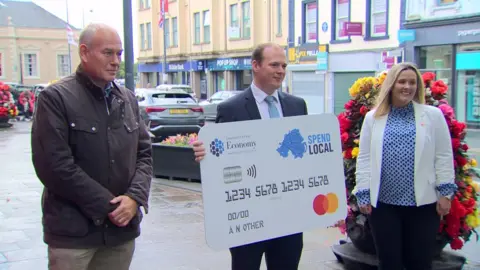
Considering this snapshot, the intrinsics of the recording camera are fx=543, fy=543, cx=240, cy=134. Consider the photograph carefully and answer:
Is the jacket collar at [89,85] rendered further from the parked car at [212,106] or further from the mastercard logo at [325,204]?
the parked car at [212,106]

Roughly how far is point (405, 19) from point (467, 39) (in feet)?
11.2

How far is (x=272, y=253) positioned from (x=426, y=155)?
1254mm

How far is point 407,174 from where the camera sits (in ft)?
12.3

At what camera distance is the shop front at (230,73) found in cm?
3762

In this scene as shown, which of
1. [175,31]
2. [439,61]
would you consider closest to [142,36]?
[175,31]

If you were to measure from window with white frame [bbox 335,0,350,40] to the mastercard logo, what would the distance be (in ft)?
76.0

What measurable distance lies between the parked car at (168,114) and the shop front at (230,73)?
20385 millimetres

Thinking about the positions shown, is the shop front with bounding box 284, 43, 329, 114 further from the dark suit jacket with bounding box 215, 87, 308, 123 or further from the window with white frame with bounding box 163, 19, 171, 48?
the dark suit jacket with bounding box 215, 87, 308, 123

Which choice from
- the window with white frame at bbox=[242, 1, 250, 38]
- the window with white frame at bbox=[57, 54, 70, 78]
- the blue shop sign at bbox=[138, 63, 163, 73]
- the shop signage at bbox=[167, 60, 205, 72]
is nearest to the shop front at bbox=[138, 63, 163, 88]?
the blue shop sign at bbox=[138, 63, 163, 73]

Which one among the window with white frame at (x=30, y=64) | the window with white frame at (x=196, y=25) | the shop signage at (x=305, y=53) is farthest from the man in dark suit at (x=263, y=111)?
the window with white frame at (x=30, y=64)

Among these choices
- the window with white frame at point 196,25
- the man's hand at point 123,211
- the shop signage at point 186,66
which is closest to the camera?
the man's hand at point 123,211

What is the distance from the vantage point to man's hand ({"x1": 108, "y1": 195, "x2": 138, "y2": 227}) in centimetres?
286

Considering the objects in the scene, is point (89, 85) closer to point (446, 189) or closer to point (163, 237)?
point (446, 189)

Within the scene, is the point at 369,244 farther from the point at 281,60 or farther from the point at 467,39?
the point at 467,39
